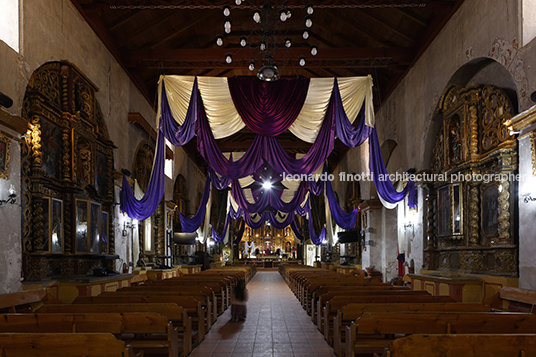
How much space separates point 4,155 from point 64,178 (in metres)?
2.33

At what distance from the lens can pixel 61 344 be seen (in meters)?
3.13

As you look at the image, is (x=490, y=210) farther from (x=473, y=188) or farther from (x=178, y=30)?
(x=178, y=30)

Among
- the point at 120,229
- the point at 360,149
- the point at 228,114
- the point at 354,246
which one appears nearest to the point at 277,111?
the point at 228,114

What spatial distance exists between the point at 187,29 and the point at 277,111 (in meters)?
4.98

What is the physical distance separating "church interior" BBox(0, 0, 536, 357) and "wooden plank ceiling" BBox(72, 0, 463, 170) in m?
0.06

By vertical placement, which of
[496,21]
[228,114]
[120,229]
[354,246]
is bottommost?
[354,246]

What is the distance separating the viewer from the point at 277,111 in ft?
Result: 30.8

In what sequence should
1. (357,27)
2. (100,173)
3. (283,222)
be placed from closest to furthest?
(100,173) → (357,27) → (283,222)

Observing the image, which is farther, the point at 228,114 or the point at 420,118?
the point at 420,118

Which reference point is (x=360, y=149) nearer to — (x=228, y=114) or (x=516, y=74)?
(x=228, y=114)

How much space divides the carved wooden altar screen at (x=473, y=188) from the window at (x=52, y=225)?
8.14 m

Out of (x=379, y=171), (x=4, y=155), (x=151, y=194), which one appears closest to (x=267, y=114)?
(x=379, y=171)

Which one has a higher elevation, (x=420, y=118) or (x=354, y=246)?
(x=420, y=118)

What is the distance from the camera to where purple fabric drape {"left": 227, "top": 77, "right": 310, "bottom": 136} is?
30.8 feet
